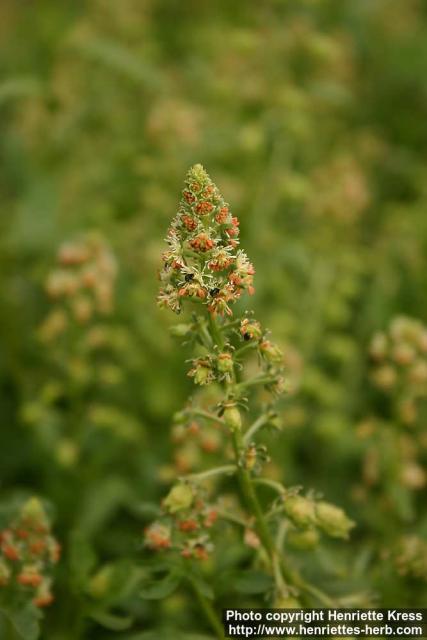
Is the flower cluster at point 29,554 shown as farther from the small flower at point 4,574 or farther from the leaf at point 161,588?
the leaf at point 161,588

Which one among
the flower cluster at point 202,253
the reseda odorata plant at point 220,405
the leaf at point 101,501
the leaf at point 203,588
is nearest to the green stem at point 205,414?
the reseda odorata plant at point 220,405

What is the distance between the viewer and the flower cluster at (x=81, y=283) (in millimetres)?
3512

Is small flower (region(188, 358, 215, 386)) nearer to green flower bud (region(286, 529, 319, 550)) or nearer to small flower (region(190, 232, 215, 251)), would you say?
small flower (region(190, 232, 215, 251))

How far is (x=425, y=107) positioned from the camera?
5973 millimetres

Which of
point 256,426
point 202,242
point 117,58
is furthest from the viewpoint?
point 117,58

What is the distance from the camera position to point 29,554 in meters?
2.50

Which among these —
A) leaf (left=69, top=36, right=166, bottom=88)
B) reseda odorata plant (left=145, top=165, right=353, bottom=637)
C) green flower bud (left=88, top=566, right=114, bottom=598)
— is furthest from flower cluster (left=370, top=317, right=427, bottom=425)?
leaf (left=69, top=36, right=166, bottom=88)

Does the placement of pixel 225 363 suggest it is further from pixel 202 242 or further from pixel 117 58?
pixel 117 58

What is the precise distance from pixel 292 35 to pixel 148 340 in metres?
2.19

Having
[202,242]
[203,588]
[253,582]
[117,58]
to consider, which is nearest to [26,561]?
[203,588]

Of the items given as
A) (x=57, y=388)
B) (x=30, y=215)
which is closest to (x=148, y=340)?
(x=57, y=388)

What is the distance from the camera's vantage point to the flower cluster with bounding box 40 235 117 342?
351 cm

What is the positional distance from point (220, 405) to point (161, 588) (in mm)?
592

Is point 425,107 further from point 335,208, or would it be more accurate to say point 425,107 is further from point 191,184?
point 191,184
